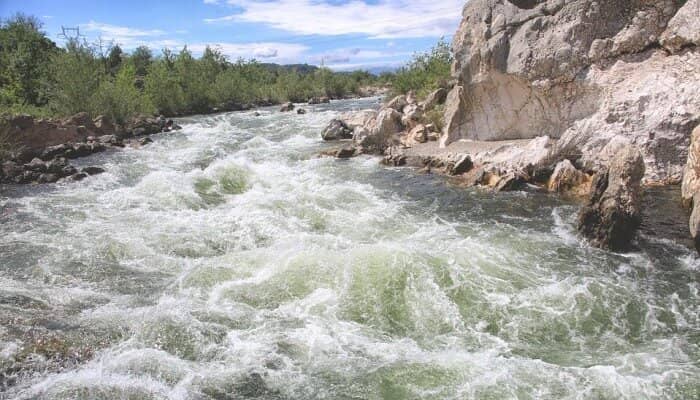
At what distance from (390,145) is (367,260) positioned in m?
14.1

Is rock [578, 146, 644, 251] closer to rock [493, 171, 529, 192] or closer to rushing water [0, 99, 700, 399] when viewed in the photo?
rushing water [0, 99, 700, 399]

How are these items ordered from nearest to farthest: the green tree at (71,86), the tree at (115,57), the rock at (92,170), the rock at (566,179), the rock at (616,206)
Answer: the rock at (616,206), the rock at (566,179), the rock at (92,170), the green tree at (71,86), the tree at (115,57)

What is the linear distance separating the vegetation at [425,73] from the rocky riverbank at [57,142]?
15.4 meters

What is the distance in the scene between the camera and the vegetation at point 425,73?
1176 inches

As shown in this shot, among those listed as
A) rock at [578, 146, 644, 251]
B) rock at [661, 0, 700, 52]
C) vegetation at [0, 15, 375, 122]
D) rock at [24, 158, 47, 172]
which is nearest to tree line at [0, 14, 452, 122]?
vegetation at [0, 15, 375, 122]

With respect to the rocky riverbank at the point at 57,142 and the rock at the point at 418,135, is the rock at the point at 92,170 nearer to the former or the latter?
the rocky riverbank at the point at 57,142

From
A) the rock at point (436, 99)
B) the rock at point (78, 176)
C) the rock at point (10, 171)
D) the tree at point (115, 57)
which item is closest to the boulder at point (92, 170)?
the rock at point (78, 176)

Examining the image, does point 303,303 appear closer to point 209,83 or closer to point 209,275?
point 209,275

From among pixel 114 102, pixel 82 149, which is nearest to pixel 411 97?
pixel 82 149

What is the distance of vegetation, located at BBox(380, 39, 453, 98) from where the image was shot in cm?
2986

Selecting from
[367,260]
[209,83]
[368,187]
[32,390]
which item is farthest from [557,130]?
[209,83]

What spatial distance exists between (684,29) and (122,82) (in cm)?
3346

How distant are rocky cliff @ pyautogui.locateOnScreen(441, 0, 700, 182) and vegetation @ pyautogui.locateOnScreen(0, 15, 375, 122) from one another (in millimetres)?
20369

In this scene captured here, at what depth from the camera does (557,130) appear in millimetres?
17859
